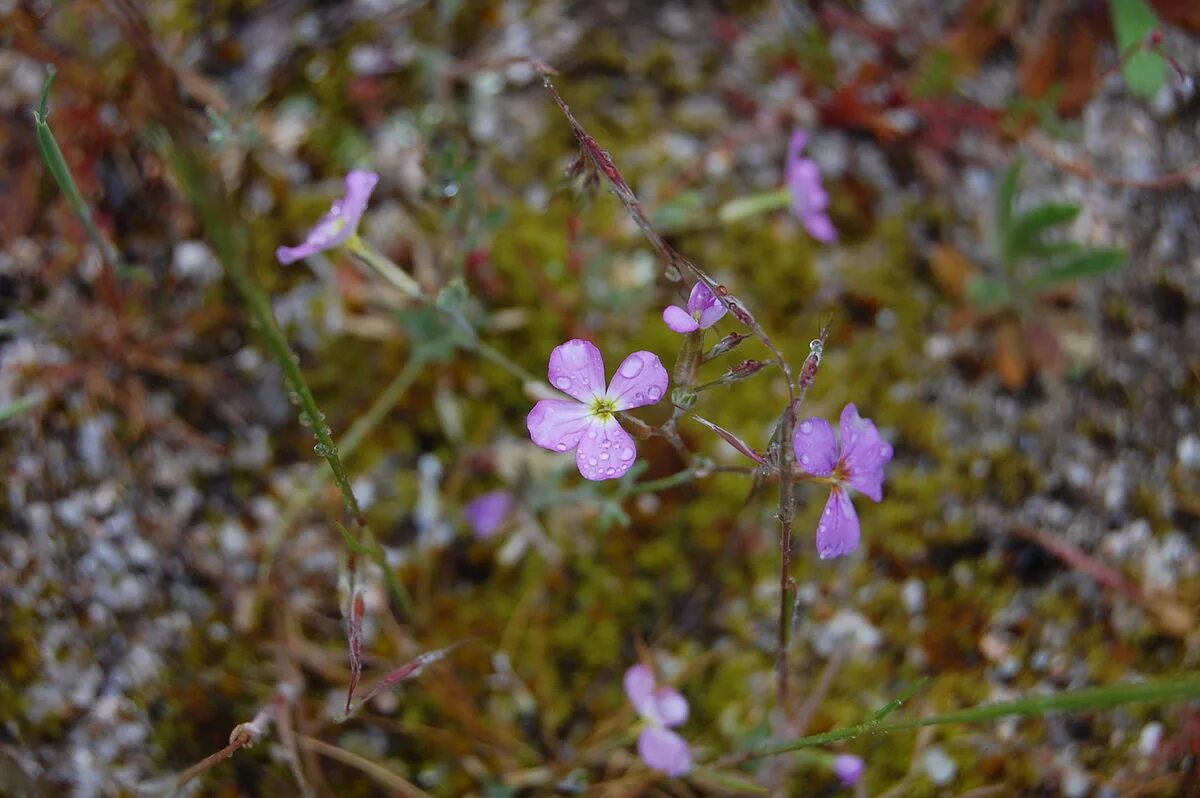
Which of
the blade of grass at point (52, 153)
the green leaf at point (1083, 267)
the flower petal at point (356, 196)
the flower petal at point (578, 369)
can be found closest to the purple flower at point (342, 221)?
the flower petal at point (356, 196)

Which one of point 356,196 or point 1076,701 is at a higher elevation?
point 356,196

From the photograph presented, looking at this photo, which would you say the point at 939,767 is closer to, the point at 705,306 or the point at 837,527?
the point at 837,527

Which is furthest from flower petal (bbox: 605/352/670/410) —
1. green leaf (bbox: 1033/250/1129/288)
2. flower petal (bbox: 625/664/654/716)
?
green leaf (bbox: 1033/250/1129/288)

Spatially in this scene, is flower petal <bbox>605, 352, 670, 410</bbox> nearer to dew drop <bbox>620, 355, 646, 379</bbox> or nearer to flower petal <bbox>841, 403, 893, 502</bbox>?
dew drop <bbox>620, 355, 646, 379</bbox>

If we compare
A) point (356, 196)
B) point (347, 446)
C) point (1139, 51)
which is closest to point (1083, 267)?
point (1139, 51)

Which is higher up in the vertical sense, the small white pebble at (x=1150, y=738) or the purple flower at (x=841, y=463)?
the purple flower at (x=841, y=463)

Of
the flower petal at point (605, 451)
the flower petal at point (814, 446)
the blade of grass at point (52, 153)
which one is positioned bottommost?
the flower petal at point (814, 446)

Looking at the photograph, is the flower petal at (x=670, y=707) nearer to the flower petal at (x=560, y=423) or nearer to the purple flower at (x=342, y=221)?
the flower petal at (x=560, y=423)
